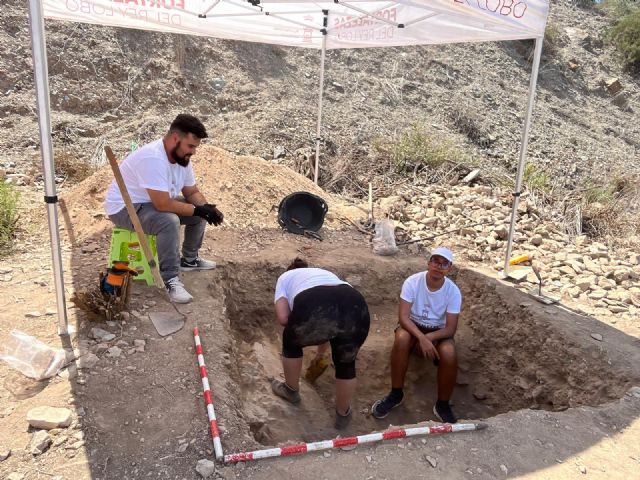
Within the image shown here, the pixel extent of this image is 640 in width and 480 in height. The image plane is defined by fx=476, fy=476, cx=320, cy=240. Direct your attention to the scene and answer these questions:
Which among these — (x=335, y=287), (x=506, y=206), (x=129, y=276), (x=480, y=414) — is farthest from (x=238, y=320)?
(x=506, y=206)

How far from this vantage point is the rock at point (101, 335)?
3006 mm

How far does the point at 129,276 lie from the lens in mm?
3221

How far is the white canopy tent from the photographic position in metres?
2.93

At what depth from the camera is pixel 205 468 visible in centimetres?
219

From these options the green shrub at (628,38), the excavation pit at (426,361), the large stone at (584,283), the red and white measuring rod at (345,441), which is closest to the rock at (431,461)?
the red and white measuring rod at (345,441)

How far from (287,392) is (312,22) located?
4.50m

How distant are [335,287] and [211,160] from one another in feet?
12.2

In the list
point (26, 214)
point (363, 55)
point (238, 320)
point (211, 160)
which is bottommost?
point (238, 320)

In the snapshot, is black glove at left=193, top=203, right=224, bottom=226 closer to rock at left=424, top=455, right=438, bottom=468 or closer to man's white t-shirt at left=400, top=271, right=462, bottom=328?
man's white t-shirt at left=400, top=271, right=462, bottom=328

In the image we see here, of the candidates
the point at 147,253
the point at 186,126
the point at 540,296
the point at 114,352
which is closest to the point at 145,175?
the point at 186,126

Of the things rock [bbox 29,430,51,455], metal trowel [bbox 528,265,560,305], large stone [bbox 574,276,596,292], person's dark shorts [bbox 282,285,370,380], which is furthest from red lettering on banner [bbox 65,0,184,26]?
large stone [bbox 574,276,596,292]

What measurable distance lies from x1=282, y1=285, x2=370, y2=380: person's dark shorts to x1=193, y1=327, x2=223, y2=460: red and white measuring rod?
56 cm

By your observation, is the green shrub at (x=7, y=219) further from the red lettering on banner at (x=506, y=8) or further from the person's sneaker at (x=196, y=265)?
the red lettering on banner at (x=506, y=8)

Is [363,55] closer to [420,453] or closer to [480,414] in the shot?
[480,414]
